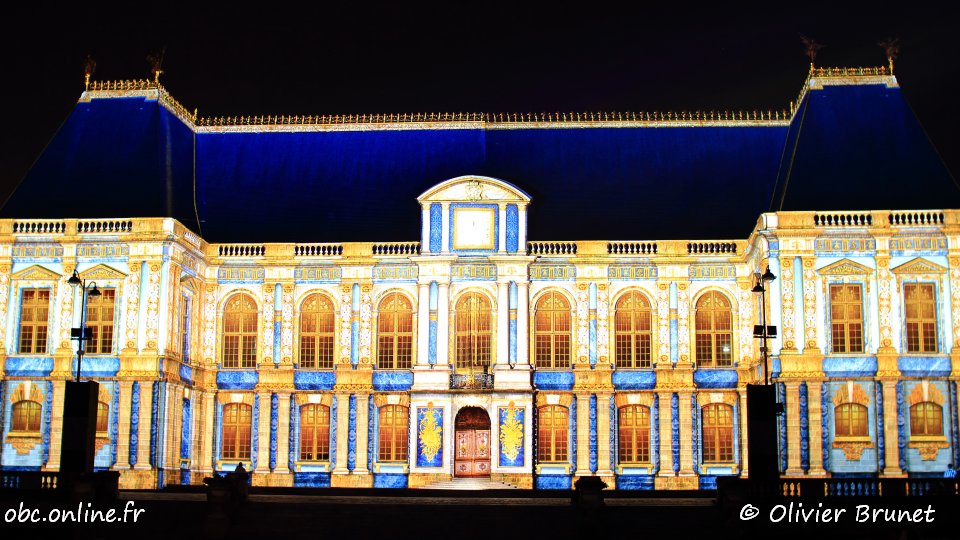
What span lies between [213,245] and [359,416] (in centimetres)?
813

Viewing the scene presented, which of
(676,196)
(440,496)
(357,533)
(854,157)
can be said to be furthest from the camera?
(676,196)

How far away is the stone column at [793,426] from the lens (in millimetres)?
39469

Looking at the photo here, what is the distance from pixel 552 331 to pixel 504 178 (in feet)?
21.8

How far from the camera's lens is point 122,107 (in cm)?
4784

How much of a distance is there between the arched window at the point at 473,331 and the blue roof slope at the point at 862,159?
35.8ft

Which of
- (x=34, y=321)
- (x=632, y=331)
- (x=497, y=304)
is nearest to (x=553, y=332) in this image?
(x=497, y=304)

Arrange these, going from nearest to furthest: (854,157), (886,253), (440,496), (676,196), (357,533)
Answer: (357,533), (440,496), (886,253), (854,157), (676,196)

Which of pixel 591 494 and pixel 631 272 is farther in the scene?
pixel 631 272

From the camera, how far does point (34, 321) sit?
140 feet

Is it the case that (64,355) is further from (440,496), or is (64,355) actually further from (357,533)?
(357,533)

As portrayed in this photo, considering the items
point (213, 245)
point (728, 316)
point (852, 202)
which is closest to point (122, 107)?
point (213, 245)

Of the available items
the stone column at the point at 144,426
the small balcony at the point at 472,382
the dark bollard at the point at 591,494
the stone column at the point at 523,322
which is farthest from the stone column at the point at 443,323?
the dark bollard at the point at 591,494

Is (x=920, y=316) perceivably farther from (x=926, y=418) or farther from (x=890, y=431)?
(x=890, y=431)

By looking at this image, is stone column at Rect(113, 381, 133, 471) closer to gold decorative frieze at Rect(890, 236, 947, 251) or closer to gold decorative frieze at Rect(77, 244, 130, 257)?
gold decorative frieze at Rect(77, 244, 130, 257)
